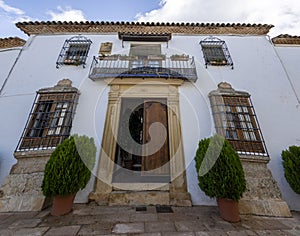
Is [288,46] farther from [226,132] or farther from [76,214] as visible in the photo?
[76,214]

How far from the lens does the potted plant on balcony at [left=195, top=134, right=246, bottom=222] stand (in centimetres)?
253

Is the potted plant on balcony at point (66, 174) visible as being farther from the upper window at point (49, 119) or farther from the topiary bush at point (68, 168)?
the upper window at point (49, 119)

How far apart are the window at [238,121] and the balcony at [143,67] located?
1210 mm

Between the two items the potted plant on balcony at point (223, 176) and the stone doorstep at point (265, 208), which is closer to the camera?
the potted plant on balcony at point (223, 176)

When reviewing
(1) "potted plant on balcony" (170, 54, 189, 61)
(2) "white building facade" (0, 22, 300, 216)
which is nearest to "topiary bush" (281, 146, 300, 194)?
(2) "white building facade" (0, 22, 300, 216)

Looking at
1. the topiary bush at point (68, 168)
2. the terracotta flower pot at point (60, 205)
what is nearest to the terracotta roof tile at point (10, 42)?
the topiary bush at point (68, 168)

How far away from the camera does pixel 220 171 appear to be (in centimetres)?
264

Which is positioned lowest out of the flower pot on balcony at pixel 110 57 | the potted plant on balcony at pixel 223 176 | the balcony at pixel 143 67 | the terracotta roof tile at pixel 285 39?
the potted plant on balcony at pixel 223 176

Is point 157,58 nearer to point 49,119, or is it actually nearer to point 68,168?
point 49,119

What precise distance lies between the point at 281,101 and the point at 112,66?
19.0 feet

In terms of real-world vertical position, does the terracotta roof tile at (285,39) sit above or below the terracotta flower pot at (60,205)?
above

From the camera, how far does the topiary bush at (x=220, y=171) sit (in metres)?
2.54

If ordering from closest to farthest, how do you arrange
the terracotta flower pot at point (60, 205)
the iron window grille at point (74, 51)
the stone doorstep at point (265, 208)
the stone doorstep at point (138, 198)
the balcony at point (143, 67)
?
the terracotta flower pot at point (60, 205)
the stone doorstep at point (265, 208)
the stone doorstep at point (138, 198)
the balcony at point (143, 67)
the iron window grille at point (74, 51)

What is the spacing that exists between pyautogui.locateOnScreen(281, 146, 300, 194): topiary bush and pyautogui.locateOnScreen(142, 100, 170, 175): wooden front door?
9.25 feet
